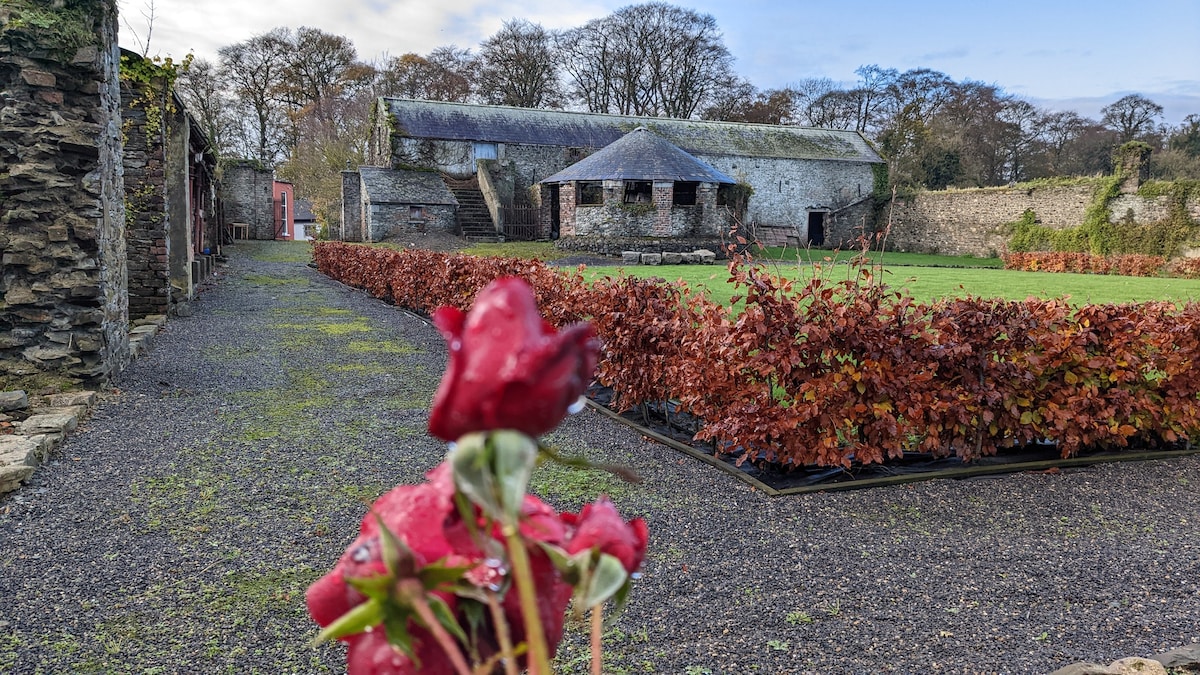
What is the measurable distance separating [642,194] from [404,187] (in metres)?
10.0

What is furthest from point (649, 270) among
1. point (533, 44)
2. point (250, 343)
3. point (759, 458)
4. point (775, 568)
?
point (533, 44)

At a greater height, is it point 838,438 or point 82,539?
point 838,438

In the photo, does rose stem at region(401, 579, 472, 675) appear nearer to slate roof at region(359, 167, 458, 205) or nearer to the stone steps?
the stone steps

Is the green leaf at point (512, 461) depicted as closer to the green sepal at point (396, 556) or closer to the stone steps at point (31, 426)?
the green sepal at point (396, 556)

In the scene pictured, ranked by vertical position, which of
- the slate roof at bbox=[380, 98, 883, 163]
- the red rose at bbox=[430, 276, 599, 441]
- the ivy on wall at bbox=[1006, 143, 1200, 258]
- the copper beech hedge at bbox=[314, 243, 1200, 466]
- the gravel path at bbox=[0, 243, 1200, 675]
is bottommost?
the gravel path at bbox=[0, 243, 1200, 675]

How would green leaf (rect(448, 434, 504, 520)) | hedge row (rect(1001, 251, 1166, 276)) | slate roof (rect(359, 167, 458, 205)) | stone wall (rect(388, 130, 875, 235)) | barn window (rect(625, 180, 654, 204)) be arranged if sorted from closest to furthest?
green leaf (rect(448, 434, 504, 520)), hedge row (rect(1001, 251, 1166, 276)), barn window (rect(625, 180, 654, 204)), slate roof (rect(359, 167, 458, 205)), stone wall (rect(388, 130, 875, 235))

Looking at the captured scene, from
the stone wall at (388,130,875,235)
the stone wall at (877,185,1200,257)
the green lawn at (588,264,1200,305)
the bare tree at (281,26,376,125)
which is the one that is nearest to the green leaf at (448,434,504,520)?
the green lawn at (588,264,1200,305)

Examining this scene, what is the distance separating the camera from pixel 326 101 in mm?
44156

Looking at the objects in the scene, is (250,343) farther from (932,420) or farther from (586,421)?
(932,420)

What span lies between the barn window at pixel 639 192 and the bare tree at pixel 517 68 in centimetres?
2000

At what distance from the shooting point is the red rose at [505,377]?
2.01 ft

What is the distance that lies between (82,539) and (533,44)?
46731 millimetres

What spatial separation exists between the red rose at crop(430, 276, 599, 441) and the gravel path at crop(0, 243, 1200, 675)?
2.49 metres

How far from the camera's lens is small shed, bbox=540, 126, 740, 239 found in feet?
92.2
